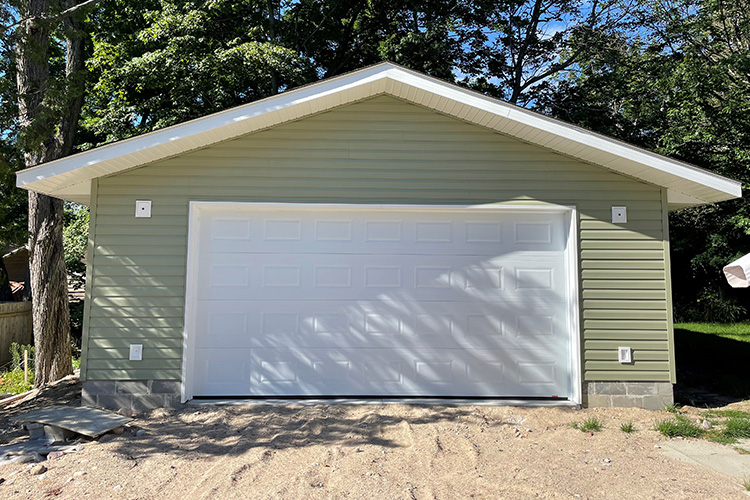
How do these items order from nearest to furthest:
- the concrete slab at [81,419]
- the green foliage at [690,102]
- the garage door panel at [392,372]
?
1. the concrete slab at [81,419]
2. the garage door panel at [392,372]
3. the green foliage at [690,102]

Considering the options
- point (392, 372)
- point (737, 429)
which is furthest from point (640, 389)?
point (392, 372)

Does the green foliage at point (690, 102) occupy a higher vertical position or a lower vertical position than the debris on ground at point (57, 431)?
higher

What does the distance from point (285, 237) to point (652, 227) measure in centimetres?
416

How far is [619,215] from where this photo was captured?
18.9ft

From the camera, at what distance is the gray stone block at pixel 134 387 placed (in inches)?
215

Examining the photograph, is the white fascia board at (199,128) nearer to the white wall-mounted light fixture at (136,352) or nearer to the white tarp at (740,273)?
the white wall-mounted light fixture at (136,352)

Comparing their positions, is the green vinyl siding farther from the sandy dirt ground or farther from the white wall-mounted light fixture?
the sandy dirt ground

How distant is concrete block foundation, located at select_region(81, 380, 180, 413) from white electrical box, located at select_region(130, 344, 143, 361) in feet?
0.80

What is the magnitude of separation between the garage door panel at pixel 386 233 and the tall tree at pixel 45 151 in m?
3.51

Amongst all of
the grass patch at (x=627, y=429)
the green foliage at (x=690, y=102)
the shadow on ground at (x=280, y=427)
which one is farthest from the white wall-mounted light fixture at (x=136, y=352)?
the green foliage at (x=690, y=102)

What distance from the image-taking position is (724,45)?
42.4 feet

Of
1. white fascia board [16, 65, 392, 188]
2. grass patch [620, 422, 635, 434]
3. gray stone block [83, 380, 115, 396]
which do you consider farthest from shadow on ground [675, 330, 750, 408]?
gray stone block [83, 380, 115, 396]

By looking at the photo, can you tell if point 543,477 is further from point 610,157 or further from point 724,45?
point 724,45

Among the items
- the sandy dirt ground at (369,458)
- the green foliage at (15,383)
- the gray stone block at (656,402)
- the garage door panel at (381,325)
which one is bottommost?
the green foliage at (15,383)
